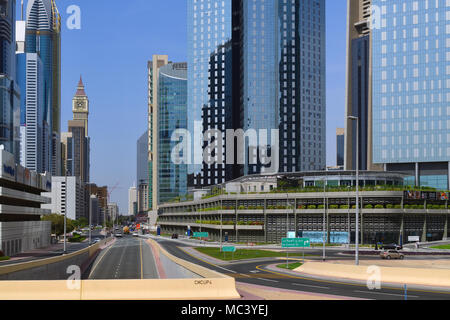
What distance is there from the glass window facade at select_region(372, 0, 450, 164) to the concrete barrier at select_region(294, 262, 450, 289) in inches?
4569

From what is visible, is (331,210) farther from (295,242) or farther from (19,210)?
(19,210)

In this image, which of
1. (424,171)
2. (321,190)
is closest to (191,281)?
(321,190)

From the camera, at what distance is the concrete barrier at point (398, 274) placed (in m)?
39.5

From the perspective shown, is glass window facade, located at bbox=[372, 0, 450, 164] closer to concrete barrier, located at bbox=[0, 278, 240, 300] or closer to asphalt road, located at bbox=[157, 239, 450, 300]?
asphalt road, located at bbox=[157, 239, 450, 300]

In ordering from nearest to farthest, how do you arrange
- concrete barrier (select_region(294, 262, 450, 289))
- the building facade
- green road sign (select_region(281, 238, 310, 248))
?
concrete barrier (select_region(294, 262, 450, 289)) → green road sign (select_region(281, 238, 310, 248)) → the building facade

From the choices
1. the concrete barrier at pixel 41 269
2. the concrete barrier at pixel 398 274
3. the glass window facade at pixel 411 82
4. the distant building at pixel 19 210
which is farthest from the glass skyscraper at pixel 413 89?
the concrete barrier at pixel 41 269

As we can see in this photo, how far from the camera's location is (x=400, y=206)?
100 metres

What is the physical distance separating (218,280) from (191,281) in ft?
5.19

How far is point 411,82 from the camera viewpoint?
504ft

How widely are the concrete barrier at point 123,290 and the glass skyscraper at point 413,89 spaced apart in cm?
13439

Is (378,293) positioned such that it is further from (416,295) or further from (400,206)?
(400,206)

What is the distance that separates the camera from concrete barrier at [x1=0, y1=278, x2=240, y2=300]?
91.7 feet

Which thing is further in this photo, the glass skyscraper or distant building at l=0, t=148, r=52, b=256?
the glass skyscraper

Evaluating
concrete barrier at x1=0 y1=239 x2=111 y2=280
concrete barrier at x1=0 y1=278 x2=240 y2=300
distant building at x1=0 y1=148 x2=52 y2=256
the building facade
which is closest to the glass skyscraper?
the building facade
